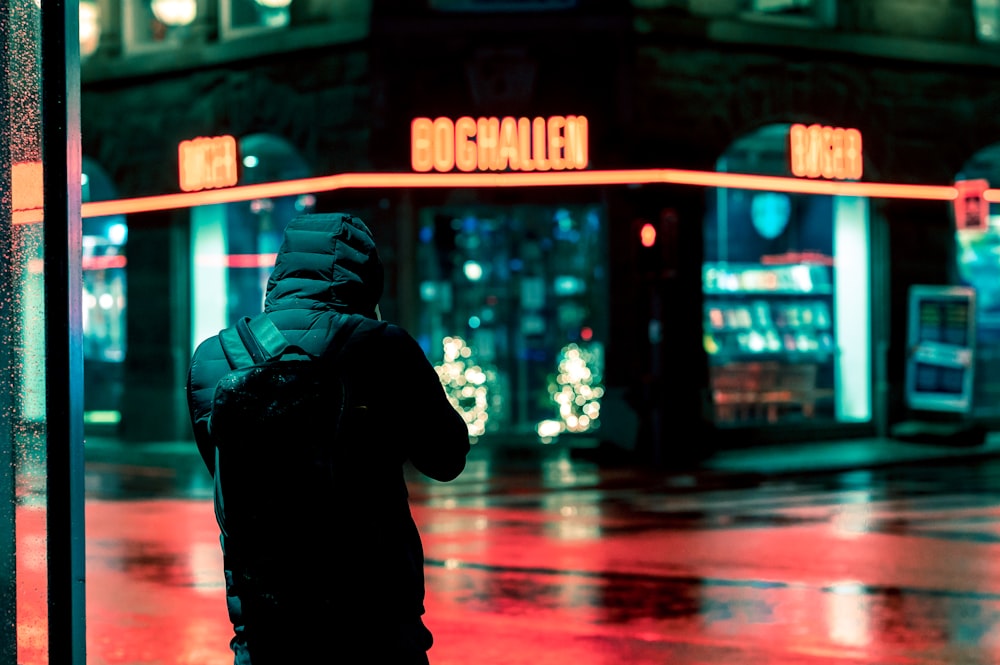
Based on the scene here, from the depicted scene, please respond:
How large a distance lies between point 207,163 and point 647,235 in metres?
6.28

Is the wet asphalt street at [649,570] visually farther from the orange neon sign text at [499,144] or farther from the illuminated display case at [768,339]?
the orange neon sign text at [499,144]

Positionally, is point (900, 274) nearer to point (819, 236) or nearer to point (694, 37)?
point (819, 236)

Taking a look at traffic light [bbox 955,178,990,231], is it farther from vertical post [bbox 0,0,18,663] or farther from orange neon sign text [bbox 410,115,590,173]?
vertical post [bbox 0,0,18,663]

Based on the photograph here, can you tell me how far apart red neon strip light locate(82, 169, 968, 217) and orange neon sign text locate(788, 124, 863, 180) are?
14 cm

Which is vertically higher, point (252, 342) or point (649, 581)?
point (252, 342)

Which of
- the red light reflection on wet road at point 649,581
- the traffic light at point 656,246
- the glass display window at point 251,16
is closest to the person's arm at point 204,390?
the red light reflection on wet road at point 649,581

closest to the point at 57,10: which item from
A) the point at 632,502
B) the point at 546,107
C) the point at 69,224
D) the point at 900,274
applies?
the point at 69,224

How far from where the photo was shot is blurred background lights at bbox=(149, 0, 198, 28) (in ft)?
65.5

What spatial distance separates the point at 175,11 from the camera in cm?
2022

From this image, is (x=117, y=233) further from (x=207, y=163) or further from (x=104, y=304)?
(x=207, y=163)

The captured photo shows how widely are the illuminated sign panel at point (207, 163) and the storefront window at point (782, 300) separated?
6.23 meters

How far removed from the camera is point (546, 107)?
1780cm

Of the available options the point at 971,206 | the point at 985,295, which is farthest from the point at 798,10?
the point at 985,295

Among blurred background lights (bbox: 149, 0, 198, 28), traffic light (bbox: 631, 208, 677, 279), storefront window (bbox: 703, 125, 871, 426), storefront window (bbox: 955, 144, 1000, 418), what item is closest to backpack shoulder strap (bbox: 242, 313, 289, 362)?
traffic light (bbox: 631, 208, 677, 279)
